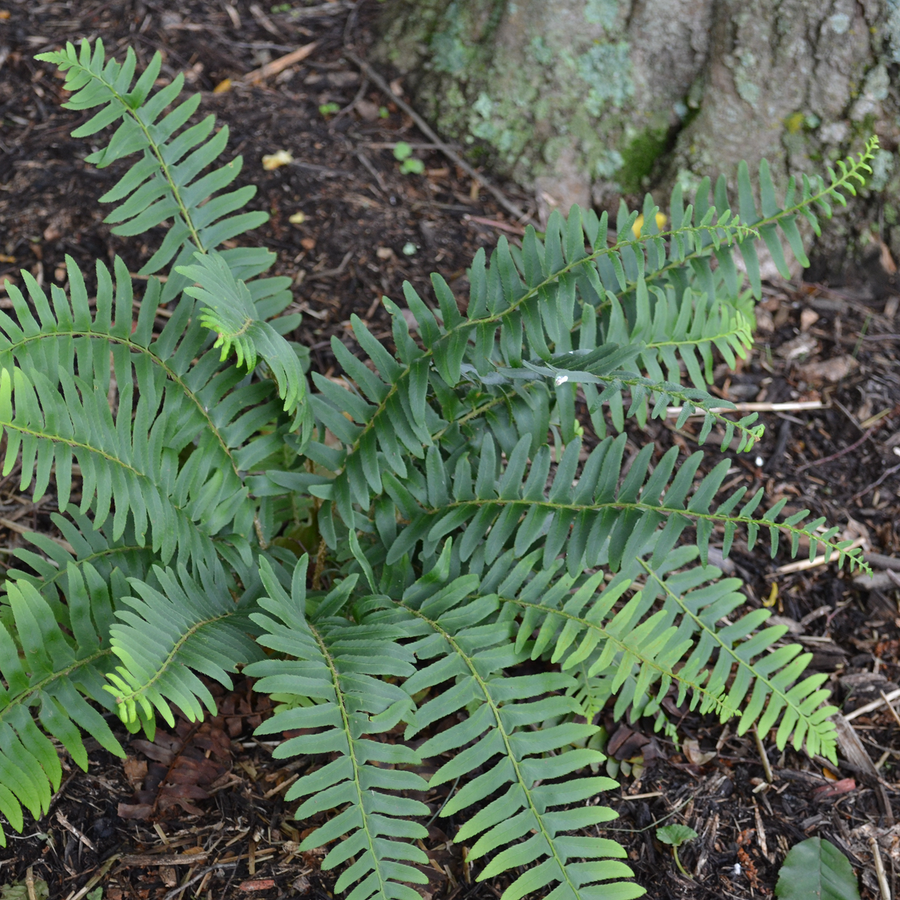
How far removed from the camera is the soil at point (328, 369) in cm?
184

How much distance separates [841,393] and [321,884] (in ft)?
7.62

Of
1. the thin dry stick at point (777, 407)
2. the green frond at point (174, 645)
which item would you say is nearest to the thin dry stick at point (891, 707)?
the thin dry stick at point (777, 407)

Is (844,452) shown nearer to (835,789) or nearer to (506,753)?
(835,789)

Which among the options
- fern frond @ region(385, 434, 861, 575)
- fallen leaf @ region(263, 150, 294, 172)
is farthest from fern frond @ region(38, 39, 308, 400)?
fallen leaf @ region(263, 150, 294, 172)

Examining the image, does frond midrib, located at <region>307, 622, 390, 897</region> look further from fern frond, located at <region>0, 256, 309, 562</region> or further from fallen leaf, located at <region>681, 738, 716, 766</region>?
fallen leaf, located at <region>681, 738, 716, 766</region>

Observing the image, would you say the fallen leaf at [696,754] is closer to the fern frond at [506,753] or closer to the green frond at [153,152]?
the fern frond at [506,753]

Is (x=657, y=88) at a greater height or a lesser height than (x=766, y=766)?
greater

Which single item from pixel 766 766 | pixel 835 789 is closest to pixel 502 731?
pixel 766 766

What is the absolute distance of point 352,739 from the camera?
4.89 feet

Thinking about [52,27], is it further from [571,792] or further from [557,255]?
[571,792]

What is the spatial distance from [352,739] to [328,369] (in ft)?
4.91

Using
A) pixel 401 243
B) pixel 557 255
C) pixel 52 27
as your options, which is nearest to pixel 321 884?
pixel 557 255

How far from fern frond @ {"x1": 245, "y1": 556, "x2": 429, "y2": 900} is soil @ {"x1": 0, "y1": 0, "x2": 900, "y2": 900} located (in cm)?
45

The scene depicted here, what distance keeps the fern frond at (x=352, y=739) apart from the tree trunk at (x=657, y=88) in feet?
7.14
